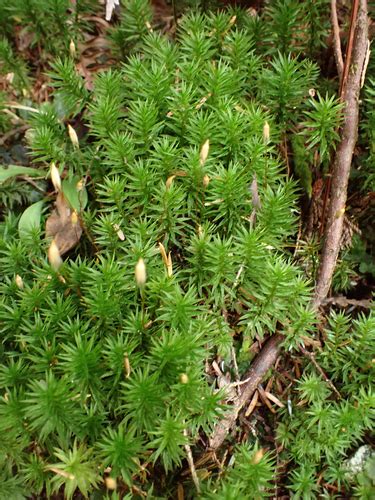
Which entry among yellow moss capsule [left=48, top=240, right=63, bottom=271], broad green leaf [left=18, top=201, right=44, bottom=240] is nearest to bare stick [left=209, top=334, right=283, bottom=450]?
yellow moss capsule [left=48, top=240, right=63, bottom=271]

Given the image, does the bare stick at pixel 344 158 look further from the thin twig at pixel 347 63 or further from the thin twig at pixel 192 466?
the thin twig at pixel 192 466

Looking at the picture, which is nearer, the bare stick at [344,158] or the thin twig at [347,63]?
the bare stick at [344,158]

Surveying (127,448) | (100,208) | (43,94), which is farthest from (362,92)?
(127,448)

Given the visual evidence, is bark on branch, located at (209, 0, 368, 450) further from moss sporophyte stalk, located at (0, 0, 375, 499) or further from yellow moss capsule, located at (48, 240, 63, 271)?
yellow moss capsule, located at (48, 240, 63, 271)

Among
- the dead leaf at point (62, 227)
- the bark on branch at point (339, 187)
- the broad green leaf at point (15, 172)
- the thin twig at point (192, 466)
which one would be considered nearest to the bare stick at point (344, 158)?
the bark on branch at point (339, 187)

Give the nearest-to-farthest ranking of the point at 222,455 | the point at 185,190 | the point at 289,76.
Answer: the point at 222,455 → the point at 185,190 → the point at 289,76

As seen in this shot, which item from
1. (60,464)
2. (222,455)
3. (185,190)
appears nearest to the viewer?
(60,464)

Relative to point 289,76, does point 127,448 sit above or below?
below

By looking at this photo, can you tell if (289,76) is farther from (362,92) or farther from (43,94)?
(43,94)
